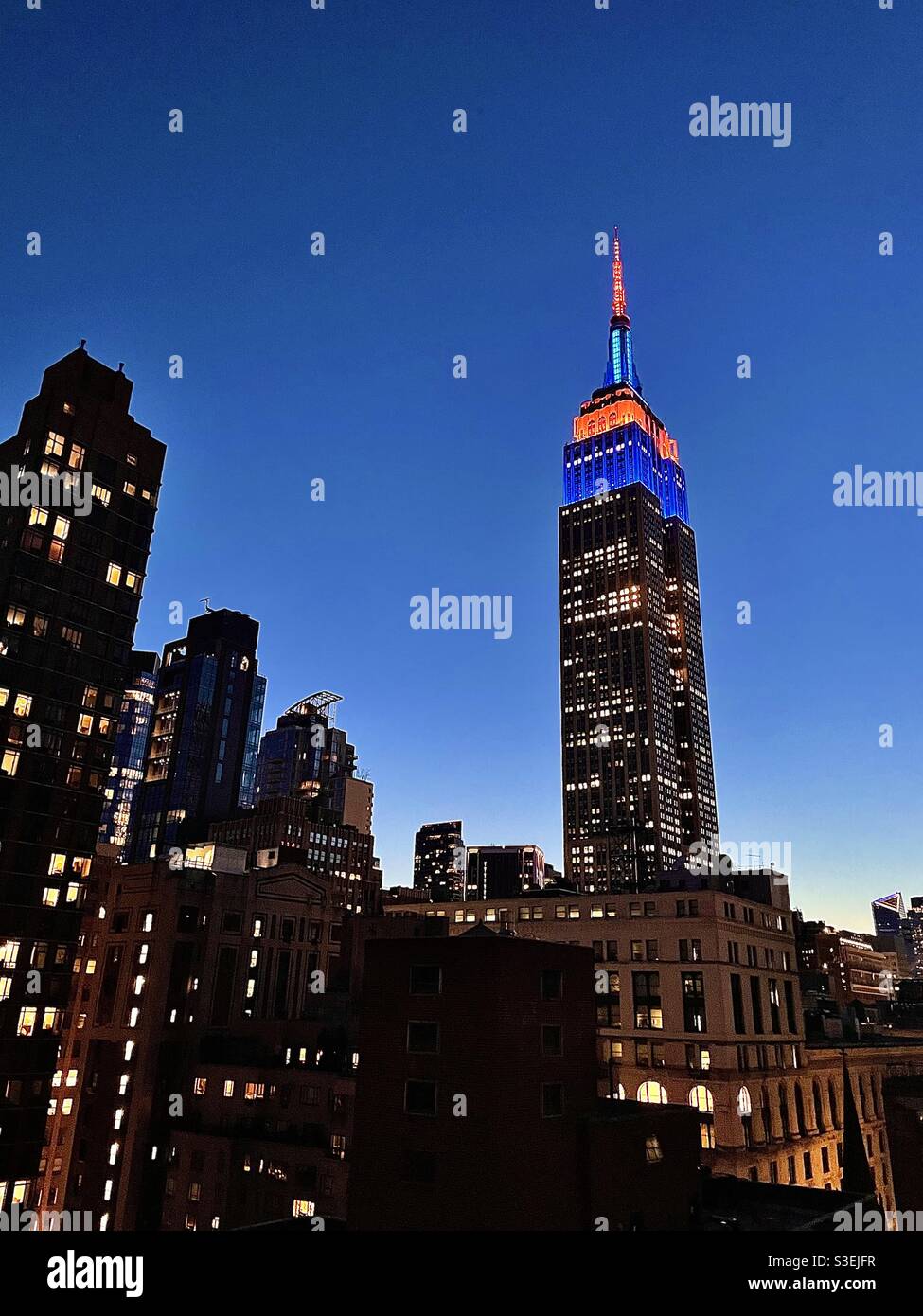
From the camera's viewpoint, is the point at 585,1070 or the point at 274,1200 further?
the point at 274,1200

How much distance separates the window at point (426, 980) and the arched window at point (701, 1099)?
5285cm

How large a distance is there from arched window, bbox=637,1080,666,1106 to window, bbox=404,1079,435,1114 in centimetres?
5464

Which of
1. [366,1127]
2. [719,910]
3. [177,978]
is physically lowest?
[366,1127]

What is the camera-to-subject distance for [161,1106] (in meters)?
82.8

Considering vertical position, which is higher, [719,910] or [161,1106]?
[719,910]

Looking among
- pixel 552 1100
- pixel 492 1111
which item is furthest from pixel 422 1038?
pixel 552 1100

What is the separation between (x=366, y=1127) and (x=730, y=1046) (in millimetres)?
54921

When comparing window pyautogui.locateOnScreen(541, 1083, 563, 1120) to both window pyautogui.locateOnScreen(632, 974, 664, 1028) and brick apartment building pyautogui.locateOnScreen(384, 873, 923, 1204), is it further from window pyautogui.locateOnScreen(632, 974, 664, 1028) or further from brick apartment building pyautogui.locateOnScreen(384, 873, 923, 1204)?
window pyautogui.locateOnScreen(632, 974, 664, 1028)

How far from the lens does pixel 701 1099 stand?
276 feet

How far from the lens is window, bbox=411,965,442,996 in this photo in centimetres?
4428

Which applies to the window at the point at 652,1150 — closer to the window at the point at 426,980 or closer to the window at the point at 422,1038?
the window at the point at 422,1038
